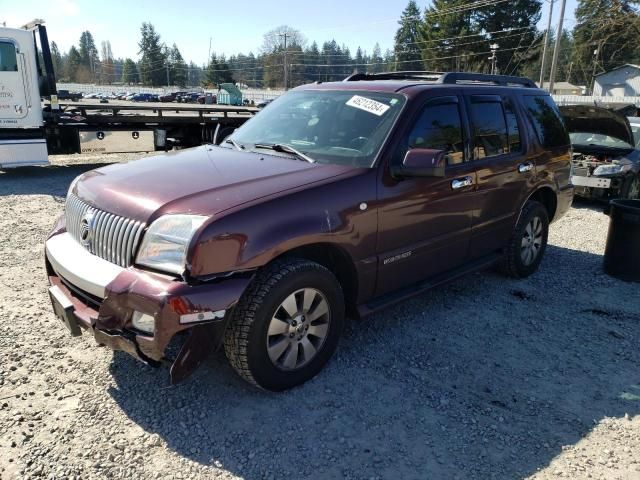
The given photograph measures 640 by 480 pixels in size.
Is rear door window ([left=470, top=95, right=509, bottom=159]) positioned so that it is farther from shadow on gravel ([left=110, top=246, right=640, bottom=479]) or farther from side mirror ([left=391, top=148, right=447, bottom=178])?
shadow on gravel ([left=110, top=246, right=640, bottom=479])

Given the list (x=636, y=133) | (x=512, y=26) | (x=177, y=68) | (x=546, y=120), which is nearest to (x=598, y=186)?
(x=636, y=133)

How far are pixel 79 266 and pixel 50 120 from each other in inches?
373

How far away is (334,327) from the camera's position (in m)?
3.47

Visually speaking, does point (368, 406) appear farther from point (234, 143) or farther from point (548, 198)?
point (548, 198)

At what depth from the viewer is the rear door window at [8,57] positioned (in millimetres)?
10102

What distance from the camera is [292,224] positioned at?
121 inches

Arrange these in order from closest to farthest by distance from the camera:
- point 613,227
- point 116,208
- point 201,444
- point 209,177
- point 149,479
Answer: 1. point 149,479
2. point 201,444
3. point 116,208
4. point 209,177
5. point 613,227

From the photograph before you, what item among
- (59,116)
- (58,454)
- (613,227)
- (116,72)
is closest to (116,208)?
(58,454)

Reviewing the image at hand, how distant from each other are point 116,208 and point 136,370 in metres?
1.16

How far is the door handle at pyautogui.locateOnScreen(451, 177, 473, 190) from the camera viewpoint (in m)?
4.19

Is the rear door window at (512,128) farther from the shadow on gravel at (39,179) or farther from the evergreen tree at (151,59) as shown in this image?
the evergreen tree at (151,59)

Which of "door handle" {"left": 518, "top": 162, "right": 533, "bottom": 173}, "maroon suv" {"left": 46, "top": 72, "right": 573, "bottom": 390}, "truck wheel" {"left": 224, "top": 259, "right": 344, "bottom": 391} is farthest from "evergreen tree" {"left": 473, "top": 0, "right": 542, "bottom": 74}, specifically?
"truck wheel" {"left": 224, "top": 259, "right": 344, "bottom": 391}

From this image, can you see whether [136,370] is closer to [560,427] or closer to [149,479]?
[149,479]

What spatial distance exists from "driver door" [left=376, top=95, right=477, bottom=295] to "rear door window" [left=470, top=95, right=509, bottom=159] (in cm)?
19
